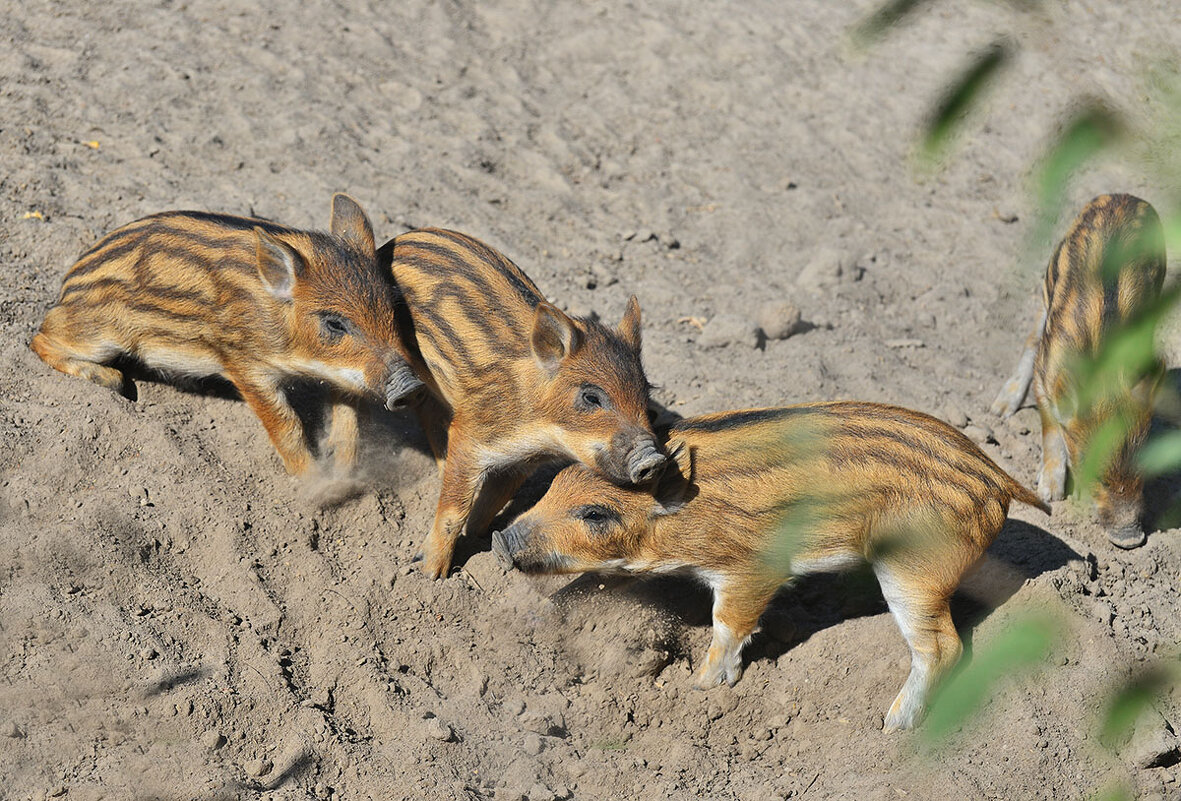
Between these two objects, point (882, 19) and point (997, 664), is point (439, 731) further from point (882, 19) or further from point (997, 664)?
point (882, 19)

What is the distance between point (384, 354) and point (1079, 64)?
22.7 ft

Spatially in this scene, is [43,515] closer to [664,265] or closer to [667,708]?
[667,708]

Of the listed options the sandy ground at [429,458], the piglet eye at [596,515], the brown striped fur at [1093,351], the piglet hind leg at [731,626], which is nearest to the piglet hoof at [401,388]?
the sandy ground at [429,458]

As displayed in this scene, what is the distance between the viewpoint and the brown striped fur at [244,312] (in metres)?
4.72

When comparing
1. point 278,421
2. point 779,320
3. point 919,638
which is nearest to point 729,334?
point 779,320

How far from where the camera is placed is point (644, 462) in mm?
3990

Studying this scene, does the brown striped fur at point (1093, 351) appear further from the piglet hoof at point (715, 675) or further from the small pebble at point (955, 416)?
the piglet hoof at point (715, 675)

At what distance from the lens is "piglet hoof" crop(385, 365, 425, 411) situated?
4496 mm

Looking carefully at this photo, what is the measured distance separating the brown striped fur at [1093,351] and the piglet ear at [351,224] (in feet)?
10.4

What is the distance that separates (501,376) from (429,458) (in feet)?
2.65

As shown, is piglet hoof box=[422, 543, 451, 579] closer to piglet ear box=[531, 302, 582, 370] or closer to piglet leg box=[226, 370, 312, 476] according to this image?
piglet leg box=[226, 370, 312, 476]

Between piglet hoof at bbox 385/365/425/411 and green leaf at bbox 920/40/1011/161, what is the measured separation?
12.1 ft

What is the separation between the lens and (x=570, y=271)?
6527mm

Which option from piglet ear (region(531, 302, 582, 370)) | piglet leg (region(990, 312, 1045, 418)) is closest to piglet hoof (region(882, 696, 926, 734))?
piglet ear (region(531, 302, 582, 370))
